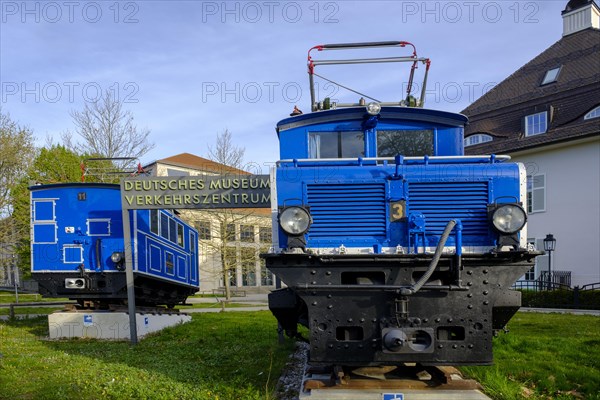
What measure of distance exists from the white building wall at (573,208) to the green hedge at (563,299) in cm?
424

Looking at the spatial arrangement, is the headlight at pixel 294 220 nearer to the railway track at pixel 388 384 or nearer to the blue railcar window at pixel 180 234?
the railway track at pixel 388 384

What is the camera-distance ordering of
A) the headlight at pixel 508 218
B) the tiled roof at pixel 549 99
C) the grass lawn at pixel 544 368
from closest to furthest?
the headlight at pixel 508 218 → the grass lawn at pixel 544 368 → the tiled roof at pixel 549 99

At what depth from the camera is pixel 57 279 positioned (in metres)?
11.3

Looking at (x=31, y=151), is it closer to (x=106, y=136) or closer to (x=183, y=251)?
(x=106, y=136)

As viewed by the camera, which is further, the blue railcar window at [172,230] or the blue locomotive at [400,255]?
the blue railcar window at [172,230]

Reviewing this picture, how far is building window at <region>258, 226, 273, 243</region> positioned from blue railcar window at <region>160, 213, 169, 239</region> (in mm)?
13171

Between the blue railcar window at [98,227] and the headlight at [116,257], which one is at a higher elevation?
the blue railcar window at [98,227]

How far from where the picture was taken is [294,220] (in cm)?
496

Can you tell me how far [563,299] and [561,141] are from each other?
806cm

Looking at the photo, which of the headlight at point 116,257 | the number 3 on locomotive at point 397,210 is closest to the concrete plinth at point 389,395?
the number 3 on locomotive at point 397,210

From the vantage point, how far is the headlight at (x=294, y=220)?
493cm

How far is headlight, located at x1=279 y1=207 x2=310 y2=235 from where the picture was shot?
4.93 metres

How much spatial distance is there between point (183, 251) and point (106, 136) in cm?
1085

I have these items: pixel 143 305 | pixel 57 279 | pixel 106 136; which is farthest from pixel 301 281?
pixel 106 136
